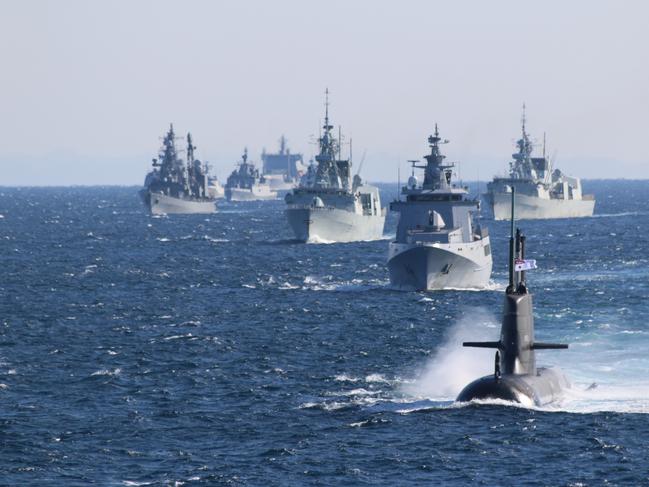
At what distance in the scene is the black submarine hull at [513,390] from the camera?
57906 mm

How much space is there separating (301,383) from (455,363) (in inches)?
418

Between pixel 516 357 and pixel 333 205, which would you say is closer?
pixel 516 357

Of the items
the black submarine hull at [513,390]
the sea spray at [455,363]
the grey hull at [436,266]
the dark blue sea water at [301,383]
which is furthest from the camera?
the grey hull at [436,266]

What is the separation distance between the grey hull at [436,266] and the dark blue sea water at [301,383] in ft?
6.02

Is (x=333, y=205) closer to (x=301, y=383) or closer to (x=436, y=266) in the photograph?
(x=436, y=266)

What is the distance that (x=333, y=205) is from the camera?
596 ft

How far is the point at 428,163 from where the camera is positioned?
390 feet

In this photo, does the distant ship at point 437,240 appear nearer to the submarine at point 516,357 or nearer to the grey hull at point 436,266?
the grey hull at point 436,266

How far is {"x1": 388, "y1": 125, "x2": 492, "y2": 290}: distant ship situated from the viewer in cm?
10831

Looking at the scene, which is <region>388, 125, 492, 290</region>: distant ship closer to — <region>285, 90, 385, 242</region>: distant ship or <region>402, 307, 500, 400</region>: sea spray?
<region>402, 307, 500, 400</region>: sea spray

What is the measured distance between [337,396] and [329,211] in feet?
382

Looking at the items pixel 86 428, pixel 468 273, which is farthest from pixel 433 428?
pixel 468 273

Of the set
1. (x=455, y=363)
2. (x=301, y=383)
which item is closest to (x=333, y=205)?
(x=455, y=363)

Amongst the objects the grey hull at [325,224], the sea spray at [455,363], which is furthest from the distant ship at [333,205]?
the sea spray at [455,363]
